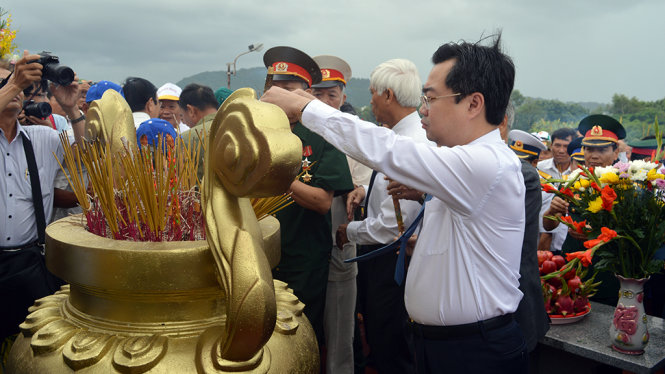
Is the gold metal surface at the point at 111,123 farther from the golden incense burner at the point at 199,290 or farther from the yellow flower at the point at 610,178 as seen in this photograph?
the yellow flower at the point at 610,178

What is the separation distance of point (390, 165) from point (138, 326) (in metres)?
0.82

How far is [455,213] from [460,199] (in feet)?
0.33

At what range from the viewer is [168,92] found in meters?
5.09

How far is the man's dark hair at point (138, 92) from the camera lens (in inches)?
135

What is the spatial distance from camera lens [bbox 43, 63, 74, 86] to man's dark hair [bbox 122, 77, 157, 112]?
1.31 metres

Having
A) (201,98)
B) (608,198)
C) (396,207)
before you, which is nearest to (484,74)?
(396,207)

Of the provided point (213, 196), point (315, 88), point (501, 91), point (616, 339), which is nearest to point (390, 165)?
point (501, 91)

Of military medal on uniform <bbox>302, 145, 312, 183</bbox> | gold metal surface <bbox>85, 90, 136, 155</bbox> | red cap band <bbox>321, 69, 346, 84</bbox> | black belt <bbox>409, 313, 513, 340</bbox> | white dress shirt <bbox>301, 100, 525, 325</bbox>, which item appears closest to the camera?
gold metal surface <bbox>85, 90, 136, 155</bbox>

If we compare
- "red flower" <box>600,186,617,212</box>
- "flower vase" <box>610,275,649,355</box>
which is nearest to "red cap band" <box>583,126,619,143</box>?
"red flower" <box>600,186,617,212</box>

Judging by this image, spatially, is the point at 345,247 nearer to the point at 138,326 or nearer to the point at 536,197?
the point at 536,197

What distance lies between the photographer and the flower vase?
7.21 feet

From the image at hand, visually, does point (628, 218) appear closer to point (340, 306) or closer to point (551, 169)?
point (340, 306)

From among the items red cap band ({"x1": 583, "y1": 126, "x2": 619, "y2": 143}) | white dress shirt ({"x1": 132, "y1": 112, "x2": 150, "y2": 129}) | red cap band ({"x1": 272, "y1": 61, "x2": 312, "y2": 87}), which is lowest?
red cap band ({"x1": 583, "y1": 126, "x2": 619, "y2": 143})

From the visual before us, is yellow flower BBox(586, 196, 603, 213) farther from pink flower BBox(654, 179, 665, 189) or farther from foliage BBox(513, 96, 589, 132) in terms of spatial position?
foliage BBox(513, 96, 589, 132)
